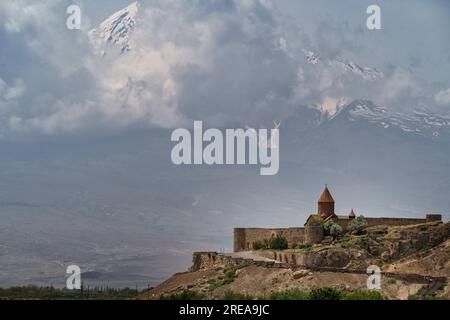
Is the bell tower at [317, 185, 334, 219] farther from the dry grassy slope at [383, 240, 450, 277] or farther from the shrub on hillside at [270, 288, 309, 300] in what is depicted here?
the shrub on hillside at [270, 288, 309, 300]

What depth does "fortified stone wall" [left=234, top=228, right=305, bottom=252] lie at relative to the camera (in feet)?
201

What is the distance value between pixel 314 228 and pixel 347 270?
759 centimetres

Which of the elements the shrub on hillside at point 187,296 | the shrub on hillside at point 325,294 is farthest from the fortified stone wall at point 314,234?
the shrub on hillside at point 325,294

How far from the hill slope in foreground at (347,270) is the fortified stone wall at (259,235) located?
211cm

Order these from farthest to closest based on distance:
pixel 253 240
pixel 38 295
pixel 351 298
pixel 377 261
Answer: pixel 253 240 → pixel 38 295 → pixel 377 261 → pixel 351 298

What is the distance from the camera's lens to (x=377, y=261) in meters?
56.4

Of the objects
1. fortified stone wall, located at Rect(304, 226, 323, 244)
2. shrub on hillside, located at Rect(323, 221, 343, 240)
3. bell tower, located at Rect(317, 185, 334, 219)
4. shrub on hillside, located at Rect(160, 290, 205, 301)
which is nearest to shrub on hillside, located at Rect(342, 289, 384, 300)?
shrub on hillside, located at Rect(160, 290, 205, 301)

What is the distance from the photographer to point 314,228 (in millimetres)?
59500

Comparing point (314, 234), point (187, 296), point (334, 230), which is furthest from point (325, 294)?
point (334, 230)

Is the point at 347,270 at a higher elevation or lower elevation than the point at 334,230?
lower

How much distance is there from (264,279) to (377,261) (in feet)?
27.3

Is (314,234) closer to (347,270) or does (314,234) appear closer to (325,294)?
(347,270)
